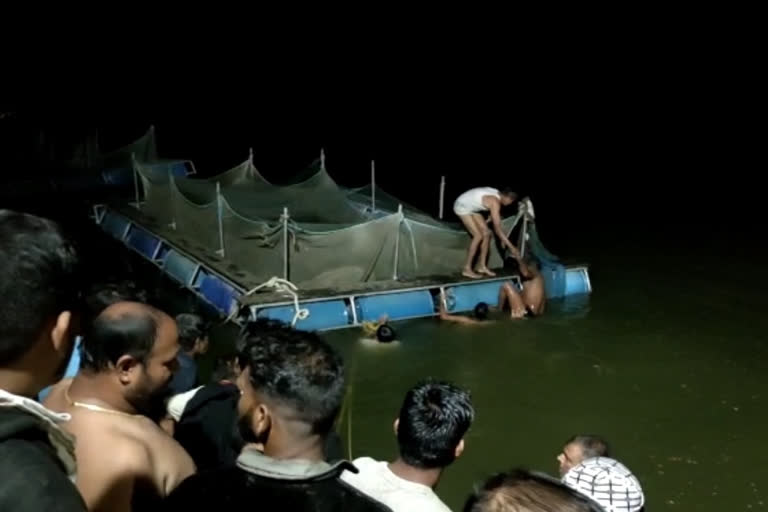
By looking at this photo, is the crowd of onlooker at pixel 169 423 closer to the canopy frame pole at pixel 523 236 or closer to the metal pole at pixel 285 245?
the metal pole at pixel 285 245

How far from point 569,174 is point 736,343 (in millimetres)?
12902

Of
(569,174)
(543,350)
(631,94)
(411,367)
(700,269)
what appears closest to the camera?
(411,367)

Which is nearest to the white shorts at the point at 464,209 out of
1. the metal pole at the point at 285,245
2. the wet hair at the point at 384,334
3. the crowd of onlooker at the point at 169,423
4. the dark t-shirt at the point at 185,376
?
the wet hair at the point at 384,334

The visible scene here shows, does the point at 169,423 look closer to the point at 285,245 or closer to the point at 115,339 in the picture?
the point at 115,339

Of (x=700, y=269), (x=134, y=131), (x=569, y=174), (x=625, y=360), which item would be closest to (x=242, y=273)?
(x=625, y=360)

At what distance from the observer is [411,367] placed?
28.0ft

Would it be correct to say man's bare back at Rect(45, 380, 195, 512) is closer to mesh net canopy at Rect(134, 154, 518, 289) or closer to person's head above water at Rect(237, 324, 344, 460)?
person's head above water at Rect(237, 324, 344, 460)

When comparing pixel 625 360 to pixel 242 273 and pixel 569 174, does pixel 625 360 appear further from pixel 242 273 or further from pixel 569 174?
pixel 569 174

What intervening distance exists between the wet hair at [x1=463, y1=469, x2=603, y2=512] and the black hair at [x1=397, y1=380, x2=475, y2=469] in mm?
937

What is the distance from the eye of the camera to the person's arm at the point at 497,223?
10289 millimetres

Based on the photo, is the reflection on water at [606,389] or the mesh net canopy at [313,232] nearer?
the reflection on water at [606,389]

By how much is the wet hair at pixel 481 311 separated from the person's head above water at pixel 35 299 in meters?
8.32

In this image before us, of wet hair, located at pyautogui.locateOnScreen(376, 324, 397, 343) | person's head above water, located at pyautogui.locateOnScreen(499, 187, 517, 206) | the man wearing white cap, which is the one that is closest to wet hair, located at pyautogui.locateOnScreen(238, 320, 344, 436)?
the man wearing white cap

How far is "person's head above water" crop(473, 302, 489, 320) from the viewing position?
9.87 meters
